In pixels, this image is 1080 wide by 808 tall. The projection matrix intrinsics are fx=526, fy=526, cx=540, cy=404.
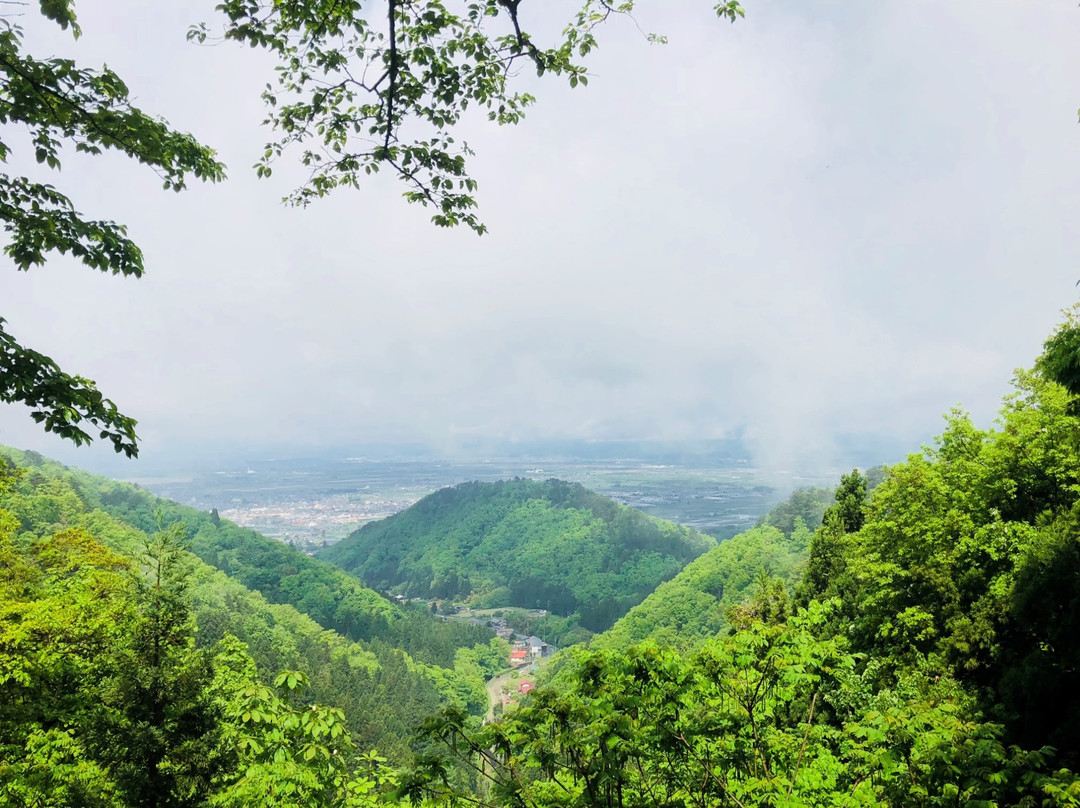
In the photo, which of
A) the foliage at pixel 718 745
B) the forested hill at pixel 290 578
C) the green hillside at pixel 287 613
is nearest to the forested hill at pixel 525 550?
the forested hill at pixel 290 578

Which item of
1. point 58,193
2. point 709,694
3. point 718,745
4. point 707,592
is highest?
point 58,193

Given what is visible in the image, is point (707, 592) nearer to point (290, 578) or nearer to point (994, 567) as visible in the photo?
point (994, 567)

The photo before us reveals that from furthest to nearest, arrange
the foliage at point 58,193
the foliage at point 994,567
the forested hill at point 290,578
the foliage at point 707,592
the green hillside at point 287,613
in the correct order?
the forested hill at point 290,578 < the foliage at point 707,592 < the green hillside at point 287,613 < the foliage at point 994,567 < the foliage at point 58,193

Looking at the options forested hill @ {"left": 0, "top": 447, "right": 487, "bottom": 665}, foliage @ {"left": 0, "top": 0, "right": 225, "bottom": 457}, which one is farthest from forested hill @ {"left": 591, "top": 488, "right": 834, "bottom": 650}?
foliage @ {"left": 0, "top": 0, "right": 225, "bottom": 457}

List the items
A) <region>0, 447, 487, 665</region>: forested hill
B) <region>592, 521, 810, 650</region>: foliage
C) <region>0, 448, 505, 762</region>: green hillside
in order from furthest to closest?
<region>0, 447, 487, 665</region>: forested hill < <region>592, 521, 810, 650</region>: foliage < <region>0, 448, 505, 762</region>: green hillside

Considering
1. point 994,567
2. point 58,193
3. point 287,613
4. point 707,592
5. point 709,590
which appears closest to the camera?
point 58,193

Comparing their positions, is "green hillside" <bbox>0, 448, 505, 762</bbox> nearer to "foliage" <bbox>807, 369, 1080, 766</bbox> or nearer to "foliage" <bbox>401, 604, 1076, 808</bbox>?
"foliage" <bbox>401, 604, 1076, 808</bbox>

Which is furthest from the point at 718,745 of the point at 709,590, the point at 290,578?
the point at 290,578

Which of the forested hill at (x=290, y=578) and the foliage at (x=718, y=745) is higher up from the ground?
the foliage at (x=718, y=745)

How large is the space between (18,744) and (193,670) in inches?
125

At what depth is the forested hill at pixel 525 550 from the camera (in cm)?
12075

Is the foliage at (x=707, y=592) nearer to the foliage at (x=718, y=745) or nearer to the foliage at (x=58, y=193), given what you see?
the foliage at (x=718, y=745)

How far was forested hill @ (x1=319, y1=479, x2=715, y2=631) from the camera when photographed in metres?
121

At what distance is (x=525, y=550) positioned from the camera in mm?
144625
